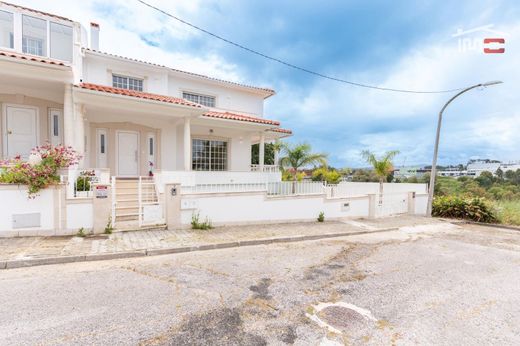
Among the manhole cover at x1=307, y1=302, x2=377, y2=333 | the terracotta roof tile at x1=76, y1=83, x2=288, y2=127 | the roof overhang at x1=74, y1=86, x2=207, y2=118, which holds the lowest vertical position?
the manhole cover at x1=307, y1=302, x2=377, y2=333

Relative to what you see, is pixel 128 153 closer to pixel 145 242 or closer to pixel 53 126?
pixel 53 126

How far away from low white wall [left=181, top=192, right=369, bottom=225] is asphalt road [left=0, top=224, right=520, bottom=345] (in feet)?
8.78

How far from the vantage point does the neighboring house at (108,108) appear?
9.38 m

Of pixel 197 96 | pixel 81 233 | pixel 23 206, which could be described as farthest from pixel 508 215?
pixel 23 206

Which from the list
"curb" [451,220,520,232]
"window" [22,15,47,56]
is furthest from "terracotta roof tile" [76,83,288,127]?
"curb" [451,220,520,232]

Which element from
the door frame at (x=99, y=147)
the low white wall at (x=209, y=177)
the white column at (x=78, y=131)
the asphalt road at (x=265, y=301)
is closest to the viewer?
the asphalt road at (x=265, y=301)

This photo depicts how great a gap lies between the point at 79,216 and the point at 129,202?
2.09 metres

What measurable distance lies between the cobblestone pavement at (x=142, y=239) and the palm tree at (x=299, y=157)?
17.1 ft

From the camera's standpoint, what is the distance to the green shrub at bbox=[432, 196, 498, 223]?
12.9m

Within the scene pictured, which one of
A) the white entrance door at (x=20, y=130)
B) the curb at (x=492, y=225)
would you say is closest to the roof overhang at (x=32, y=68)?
the white entrance door at (x=20, y=130)

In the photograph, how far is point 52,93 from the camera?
10148 mm

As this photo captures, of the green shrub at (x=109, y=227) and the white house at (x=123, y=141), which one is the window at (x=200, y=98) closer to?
the white house at (x=123, y=141)

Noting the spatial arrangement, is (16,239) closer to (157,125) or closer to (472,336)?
(157,125)

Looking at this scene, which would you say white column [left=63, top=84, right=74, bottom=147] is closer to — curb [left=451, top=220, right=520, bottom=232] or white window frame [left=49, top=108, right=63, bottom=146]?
white window frame [left=49, top=108, right=63, bottom=146]
